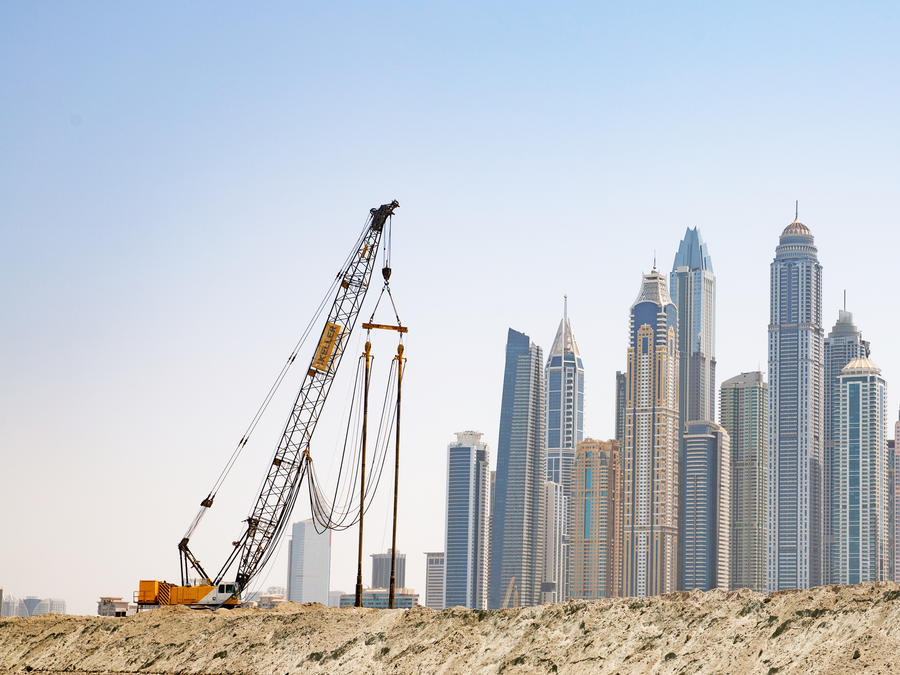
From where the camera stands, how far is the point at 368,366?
235 feet

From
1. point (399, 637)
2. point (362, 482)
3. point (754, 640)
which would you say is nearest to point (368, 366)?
point (362, 482)

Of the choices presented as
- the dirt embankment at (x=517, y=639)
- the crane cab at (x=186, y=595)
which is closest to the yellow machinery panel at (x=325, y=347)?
the crane cab at (x=186, y=595)

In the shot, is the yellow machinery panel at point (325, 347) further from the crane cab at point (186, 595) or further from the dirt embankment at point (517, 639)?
the dirt embankment at point (517, 639)

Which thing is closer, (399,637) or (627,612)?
(627,612)

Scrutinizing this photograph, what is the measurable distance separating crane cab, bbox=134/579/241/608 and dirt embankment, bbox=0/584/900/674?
43.5 ft

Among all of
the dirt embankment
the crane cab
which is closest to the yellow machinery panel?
the crane cab

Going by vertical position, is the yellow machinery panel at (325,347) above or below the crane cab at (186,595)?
above

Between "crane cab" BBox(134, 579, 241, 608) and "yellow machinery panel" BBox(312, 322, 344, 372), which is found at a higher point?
"yellow machinery panel" BBox(312, 322, 344, 372)

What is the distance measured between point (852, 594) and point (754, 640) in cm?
393

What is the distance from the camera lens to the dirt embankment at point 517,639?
3875cm

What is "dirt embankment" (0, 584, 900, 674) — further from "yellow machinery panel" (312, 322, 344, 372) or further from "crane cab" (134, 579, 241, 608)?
"yellow machinery panel" (312, 322, 344, 372)

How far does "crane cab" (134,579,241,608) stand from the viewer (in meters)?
76.8

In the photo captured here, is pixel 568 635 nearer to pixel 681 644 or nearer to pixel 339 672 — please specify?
pixel 681 644

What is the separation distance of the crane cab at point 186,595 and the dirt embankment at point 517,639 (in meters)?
13.3
